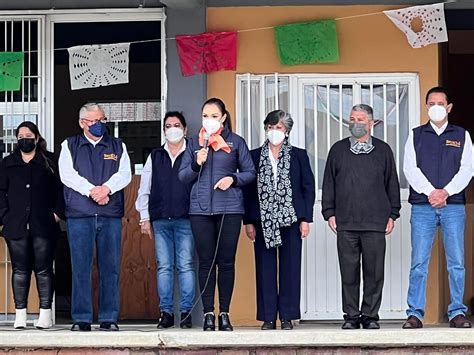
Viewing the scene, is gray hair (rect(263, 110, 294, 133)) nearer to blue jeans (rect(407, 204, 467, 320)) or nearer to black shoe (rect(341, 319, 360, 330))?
blue jeans (rect(407, 204, 467, 320))

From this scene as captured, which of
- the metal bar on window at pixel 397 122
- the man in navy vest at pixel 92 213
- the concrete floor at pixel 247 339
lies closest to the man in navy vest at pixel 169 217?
the man in navy vest at pixel 92 213

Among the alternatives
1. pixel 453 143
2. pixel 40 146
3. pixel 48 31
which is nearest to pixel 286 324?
pixel 453 143

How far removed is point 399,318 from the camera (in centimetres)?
1002

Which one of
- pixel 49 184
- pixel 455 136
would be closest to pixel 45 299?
pixel 49 184

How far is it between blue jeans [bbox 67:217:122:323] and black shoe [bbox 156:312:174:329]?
1.26ft

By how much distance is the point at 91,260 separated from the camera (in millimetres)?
9234

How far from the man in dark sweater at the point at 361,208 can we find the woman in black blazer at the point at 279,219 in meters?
0.22

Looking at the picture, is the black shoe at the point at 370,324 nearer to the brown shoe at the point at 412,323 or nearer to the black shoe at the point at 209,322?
the brown shoe at the point at 412,323

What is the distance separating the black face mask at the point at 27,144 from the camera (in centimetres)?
934

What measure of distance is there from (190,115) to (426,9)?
216 cm

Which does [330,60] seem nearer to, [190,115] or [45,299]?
[190,115]

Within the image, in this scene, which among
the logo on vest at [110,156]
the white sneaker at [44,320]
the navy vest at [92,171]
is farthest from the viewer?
the white sneaker at [44,320]

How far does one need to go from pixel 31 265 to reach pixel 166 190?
123 cm

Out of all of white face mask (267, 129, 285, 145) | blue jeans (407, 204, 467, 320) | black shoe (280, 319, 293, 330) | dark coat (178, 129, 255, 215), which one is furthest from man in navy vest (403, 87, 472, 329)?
dark coat (178, 129, 255, 215)
